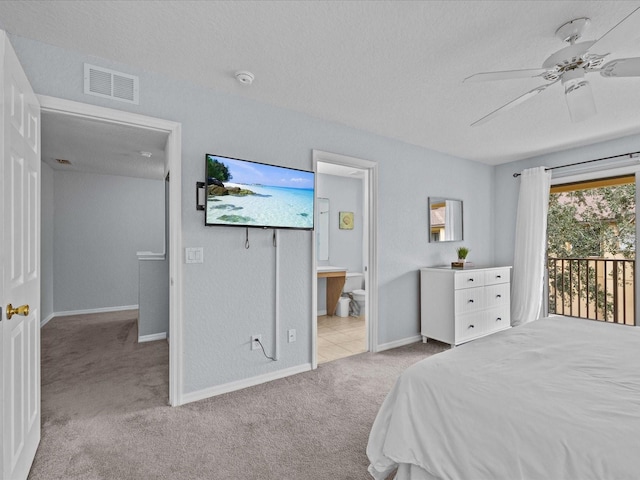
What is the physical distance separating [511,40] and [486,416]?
6.60 ft

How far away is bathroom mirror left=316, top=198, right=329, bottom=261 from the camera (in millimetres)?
5441

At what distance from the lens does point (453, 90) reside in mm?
2600

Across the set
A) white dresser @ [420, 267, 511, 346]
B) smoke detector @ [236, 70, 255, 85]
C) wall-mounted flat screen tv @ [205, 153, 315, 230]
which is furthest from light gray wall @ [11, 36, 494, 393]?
white dresser @ [420, 267, 511, 346]

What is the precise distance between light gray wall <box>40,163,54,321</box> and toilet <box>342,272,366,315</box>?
4.41m

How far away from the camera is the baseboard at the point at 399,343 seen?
3697mm

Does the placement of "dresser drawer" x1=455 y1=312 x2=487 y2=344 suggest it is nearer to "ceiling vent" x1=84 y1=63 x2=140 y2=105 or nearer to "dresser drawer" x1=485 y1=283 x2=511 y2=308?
"dresser drawer" x1=485 y1=283 x2=511 y2=308

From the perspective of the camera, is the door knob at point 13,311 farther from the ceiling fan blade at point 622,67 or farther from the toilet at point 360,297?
the toilet at point 360,297

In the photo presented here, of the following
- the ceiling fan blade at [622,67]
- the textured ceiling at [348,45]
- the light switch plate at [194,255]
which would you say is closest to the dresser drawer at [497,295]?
the textured ceiling at [348,45]

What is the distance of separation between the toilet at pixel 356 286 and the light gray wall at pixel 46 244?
4.41m

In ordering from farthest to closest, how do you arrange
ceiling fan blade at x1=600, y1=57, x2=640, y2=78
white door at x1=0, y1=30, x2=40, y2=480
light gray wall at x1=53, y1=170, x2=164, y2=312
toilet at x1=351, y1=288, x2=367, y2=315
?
light gray wall at x1=53, y1=170, x2=164, y2=312 < toilet at x1=351, y1=288, x2=367, y2=315 < ceiling fan blade at x1=600, y1=57, x2=640, y2=78 < white door at x1=0, y1=30, x2=40, y2=480

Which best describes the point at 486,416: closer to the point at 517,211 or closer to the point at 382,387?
the point at 382,387

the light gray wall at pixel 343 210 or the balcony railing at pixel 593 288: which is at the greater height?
the light gray wall at pixel 343 210

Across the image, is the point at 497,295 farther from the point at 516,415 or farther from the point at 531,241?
the point at 516,415

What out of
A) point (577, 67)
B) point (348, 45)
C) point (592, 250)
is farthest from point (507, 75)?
point (592, 250)
